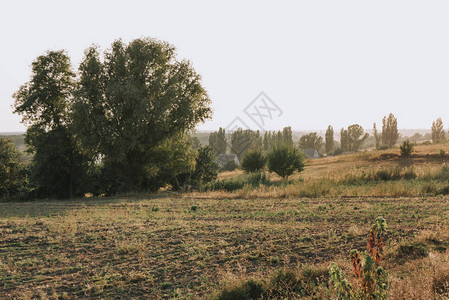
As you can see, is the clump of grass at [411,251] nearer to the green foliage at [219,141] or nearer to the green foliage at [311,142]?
the green foliage at [219,141]

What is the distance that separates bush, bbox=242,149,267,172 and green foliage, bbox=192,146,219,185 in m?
14.0

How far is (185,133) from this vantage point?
23.2 meters

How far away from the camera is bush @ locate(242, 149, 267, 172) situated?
4191cm

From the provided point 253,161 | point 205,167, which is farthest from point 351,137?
point 205,167

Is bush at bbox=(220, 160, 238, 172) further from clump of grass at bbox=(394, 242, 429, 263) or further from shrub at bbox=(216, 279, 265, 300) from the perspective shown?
shrub at bbox=(216, 279, 265, 300)

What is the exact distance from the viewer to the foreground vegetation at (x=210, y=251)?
201 inches

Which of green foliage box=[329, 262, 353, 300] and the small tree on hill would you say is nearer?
green foliage box=[329, 262, 353, 300]

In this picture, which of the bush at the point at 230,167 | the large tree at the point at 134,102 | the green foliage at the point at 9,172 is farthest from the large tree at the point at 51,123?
the bush at the point at 230,167

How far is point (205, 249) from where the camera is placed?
704 centimetres

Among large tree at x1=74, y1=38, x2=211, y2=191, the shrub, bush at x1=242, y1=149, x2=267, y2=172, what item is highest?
large tree at x1=74, y1=38, x2=211, y2=191

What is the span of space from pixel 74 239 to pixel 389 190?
1447 centimetres

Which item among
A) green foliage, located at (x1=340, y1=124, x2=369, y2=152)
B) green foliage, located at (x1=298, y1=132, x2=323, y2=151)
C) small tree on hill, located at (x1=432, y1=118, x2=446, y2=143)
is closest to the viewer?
small tree on hill, located at (x1=432, y1=118, x2=446, y2=143)

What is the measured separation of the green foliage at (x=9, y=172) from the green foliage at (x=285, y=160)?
24.6 meters

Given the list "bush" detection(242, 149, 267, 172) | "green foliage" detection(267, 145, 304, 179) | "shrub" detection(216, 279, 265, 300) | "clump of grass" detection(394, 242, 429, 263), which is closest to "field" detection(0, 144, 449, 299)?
"clump of grass" detection(394, 242, 429, 263)
